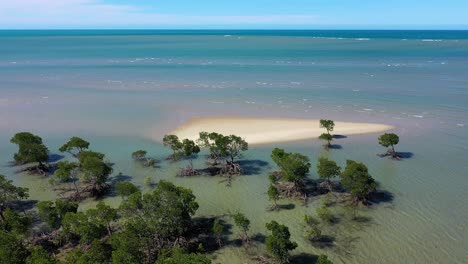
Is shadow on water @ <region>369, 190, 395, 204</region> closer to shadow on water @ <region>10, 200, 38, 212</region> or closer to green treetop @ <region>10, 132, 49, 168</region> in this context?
shadow on water @ <region>10, 200, 38, 212</region>

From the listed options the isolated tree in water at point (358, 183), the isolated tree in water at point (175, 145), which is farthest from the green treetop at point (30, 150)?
the isolated tree in water at point (358, 183)

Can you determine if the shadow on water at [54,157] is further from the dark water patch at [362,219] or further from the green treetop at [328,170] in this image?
the dark water patch at [362,219]

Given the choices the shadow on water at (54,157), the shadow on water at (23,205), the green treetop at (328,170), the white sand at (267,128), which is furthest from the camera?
the white sand at (267,128)

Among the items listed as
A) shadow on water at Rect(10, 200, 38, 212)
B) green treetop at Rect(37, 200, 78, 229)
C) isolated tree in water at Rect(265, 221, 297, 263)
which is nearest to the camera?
isolated tree in water at Rect(265, 221, 297, 263)

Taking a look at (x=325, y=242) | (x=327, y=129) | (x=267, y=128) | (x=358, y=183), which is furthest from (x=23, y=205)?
(x=327, y=129)

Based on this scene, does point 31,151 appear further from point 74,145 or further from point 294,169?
point 294,169

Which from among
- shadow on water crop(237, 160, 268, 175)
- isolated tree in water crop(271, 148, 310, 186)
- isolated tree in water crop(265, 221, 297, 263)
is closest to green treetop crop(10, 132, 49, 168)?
shadow on water crop(237, 160, 268, 175)
